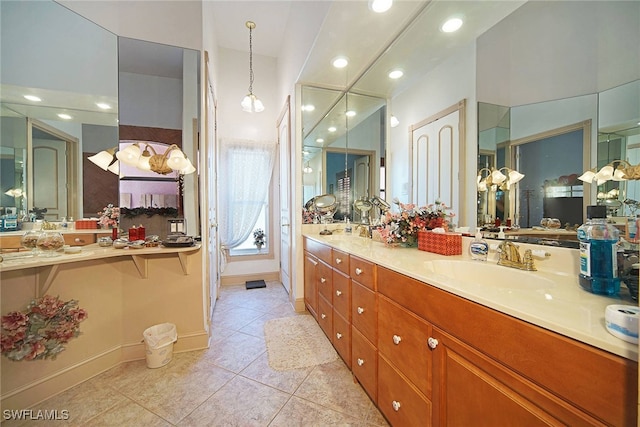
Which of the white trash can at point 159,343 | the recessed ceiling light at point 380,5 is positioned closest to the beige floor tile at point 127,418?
the white trash can at point 159,343

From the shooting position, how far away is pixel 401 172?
2176 mm

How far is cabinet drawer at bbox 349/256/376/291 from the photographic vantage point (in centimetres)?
137

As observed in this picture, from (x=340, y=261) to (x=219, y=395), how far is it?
1184 millimetres

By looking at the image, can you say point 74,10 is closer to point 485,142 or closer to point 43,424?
point 43,424

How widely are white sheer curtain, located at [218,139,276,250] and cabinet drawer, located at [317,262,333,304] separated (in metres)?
1.95

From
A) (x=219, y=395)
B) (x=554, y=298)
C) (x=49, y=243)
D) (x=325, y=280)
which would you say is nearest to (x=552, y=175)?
(x=554, y=298)

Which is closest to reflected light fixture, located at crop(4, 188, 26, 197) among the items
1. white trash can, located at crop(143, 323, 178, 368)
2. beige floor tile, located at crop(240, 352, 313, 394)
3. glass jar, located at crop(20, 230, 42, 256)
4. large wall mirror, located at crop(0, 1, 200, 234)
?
large wall mirror, located at crop(0, 1, 200, 234)

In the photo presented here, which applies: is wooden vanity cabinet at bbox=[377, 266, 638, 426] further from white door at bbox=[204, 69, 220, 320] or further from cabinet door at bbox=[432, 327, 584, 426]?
white door at bbox=[204, 69, 220, 320]

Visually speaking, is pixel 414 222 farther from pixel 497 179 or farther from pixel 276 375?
pixel 276 375

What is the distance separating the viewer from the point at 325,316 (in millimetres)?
2143

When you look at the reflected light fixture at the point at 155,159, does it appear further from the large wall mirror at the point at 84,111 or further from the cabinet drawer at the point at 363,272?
the cabinet drawer at the point at 363,272

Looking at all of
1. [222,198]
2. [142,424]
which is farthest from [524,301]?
[222,198]

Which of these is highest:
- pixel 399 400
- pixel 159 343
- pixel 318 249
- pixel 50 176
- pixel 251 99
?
pixel 251 99

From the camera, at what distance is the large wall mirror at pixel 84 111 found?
157cm
